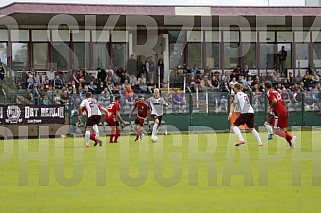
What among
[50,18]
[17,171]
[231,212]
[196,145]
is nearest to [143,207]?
[231,212]

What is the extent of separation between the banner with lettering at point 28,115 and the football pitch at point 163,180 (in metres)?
12.3

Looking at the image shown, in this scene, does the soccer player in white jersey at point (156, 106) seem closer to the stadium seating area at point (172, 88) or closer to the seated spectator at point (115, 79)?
the stadium seating area at point (172, 88)

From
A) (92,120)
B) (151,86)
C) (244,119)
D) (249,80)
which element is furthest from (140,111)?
(249,80)

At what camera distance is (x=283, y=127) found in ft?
81.7

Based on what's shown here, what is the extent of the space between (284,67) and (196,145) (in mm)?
22296

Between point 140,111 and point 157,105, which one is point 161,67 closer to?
point 140,111

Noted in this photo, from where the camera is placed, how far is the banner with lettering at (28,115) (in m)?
36.7

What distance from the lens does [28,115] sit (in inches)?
1454

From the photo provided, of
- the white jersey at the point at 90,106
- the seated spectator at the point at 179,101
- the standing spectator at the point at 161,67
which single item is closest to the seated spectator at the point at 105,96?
the seated spectator at the point at 179,101

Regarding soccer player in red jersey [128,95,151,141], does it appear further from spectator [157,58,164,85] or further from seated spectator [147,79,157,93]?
spectator [157,58,164,85]

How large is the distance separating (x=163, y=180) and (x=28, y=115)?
22.0 meters

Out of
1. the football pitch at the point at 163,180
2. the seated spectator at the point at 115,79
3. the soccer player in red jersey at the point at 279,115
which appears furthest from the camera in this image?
the seated spectator at the point at 115,79

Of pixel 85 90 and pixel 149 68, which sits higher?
pixel 149 68

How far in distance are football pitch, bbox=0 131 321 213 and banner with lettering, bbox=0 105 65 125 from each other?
1230 cm
